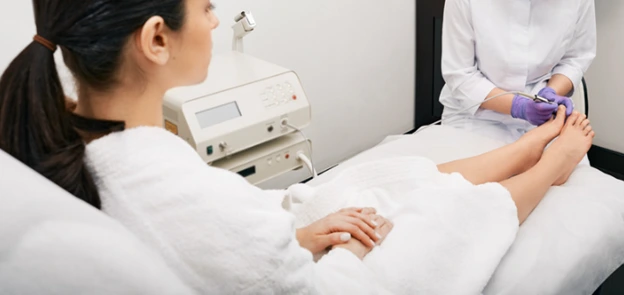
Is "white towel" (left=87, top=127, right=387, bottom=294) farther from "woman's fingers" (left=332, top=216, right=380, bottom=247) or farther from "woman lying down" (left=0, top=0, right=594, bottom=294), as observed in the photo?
"woman's fingers" (left=332, top=216, right=380, bottom=247)

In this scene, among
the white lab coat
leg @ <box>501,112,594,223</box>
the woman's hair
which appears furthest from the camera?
the white lab coat

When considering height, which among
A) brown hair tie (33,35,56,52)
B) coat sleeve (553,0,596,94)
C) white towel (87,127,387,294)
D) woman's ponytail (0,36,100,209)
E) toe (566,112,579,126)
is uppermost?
brown hair tie (33,35,56,52)

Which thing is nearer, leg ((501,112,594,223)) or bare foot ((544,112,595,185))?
leg ((501,112,594,223))

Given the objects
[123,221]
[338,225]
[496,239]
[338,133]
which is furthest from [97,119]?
[338,133]

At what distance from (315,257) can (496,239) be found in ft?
1.21

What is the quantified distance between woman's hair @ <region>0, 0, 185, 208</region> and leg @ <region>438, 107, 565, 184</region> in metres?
0.86

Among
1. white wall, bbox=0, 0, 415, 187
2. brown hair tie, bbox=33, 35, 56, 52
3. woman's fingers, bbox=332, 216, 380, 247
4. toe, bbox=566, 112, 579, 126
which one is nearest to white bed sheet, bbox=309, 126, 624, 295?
toe, bbox=566, 112, 579, 126

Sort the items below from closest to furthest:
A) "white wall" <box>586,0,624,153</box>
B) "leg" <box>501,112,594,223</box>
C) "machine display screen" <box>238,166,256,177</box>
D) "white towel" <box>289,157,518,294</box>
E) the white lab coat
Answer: "white towel" <box>289,157,518,294</box>, "leg" <box>501,112,594,223</box>, "machine display screen" <box>238,166,256,177</box>, the white lab coat, "white wall" <box>586,0,624,153</box>

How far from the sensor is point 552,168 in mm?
1364

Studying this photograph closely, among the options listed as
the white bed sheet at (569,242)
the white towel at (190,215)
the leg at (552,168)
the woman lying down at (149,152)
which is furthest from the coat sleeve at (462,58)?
the white towel at (190,215)

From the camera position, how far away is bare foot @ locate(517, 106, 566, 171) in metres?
1.46

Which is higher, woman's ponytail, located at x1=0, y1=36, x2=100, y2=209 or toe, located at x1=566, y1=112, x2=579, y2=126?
woman's ponytail, located at x1=0, y1=36, x2=100, y2=209

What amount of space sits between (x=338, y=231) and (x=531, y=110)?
742mm

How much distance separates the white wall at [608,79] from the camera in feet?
7.48
